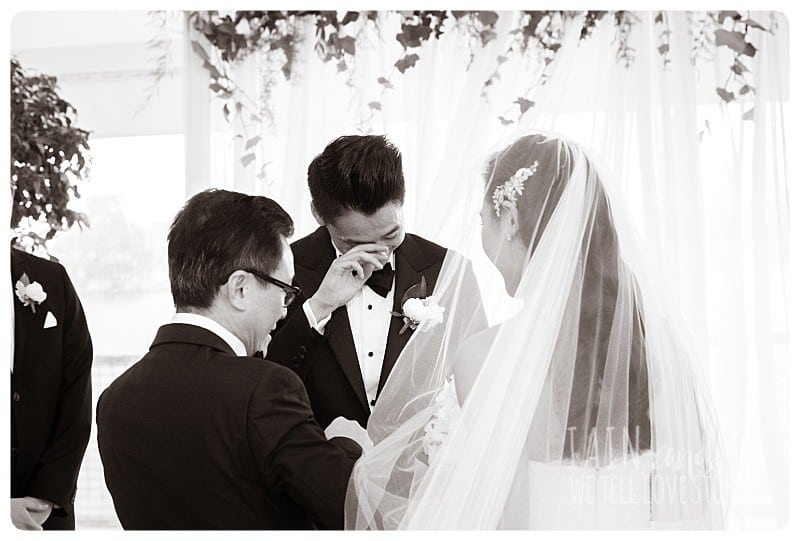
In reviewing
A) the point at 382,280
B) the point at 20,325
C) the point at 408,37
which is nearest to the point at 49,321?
the point at 20,325

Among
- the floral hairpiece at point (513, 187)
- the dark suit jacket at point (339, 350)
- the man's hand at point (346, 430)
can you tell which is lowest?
the man's hand at point (346, 430)

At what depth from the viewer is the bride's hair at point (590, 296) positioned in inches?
57.1

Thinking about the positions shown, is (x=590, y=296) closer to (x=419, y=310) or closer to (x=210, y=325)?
(x=419, y=310)

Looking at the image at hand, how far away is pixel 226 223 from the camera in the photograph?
4.88 feet

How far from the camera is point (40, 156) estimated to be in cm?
229

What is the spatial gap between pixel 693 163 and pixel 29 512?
2034mm

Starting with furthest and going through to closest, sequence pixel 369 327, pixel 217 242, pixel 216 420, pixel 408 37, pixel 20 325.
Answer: pixel 408 37, pixel 369 327, pixel 20 325, pixel 217 242, pixel 216 420

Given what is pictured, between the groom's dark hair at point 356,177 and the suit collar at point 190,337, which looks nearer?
the suit collar at point 190,337

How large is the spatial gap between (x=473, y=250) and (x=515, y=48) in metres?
0.97

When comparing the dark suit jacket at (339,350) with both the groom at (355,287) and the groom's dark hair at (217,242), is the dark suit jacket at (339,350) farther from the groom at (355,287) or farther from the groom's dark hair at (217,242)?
the groom's dark hair at (217,242)

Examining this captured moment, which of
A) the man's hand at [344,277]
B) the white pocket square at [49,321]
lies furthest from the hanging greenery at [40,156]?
the man's hand at [344,277]

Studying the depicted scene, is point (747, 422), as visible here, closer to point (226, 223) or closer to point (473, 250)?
point (473, 250)

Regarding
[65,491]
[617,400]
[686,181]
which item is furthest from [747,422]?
[65,491]

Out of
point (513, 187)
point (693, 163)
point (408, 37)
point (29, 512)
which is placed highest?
point (408, 37)
